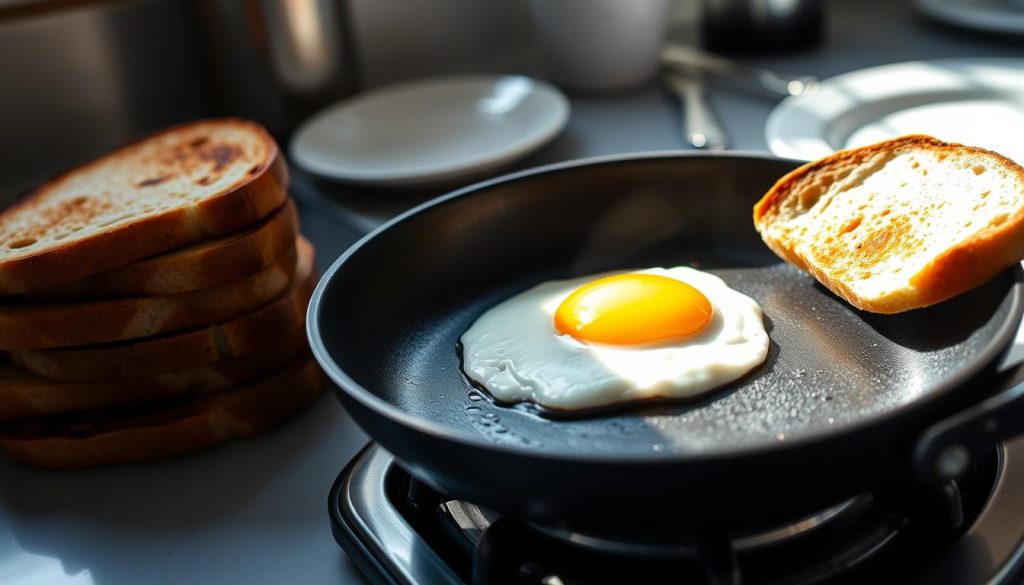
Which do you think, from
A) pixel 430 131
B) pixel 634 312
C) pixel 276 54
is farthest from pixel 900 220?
pixel 276 54

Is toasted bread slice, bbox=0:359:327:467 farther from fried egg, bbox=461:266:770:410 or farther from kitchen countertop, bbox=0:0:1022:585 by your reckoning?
fried egg, bbox=461:266:770:410

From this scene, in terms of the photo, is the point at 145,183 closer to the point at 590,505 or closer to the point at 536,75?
the point at 590,505

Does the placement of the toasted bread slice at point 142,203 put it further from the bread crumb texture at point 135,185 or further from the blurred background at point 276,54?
the blurred background at point 276,54

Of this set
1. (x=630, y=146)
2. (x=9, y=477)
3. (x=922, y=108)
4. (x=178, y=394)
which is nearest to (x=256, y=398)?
(x=178, y=394)

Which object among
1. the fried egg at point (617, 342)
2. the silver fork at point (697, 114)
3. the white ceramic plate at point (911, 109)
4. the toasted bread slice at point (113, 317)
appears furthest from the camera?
the silver fork at point (697, 114)

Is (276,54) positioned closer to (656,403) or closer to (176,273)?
(176,273)

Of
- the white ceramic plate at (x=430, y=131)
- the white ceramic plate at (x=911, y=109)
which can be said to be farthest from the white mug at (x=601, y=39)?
the white ceramic plate at (x=911, y=109)
